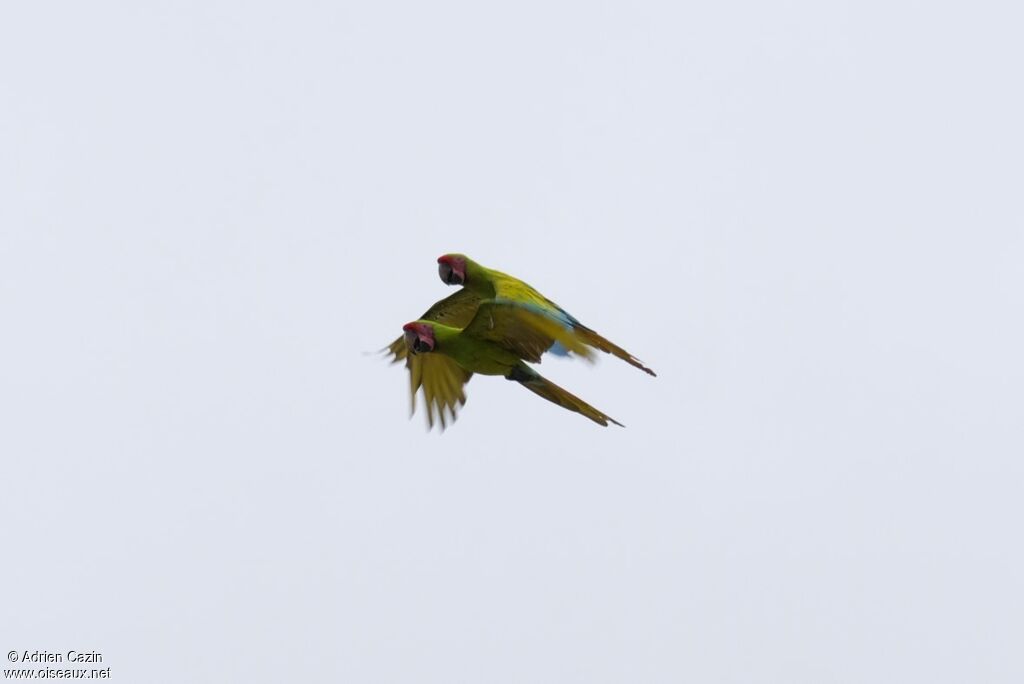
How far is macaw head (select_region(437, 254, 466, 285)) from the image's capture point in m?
26.1

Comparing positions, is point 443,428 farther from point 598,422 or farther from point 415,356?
point 598,422

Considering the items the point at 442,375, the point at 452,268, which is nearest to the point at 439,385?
the point at 442,375

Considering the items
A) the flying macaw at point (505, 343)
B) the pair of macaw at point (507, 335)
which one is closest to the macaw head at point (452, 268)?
the pair of macaw at point (507, 335)

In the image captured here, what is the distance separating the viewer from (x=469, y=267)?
2628cm

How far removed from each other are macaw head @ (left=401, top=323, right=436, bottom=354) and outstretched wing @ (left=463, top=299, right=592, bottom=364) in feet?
2.22

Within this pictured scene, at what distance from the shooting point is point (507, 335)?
24000 mm

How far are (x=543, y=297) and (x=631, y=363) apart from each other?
1.88 meters

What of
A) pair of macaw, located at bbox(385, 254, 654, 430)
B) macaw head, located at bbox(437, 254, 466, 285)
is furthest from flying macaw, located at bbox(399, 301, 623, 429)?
macaw head, located at bbox(437, 254, 466, 285)

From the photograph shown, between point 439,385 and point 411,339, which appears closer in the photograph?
point 411,339

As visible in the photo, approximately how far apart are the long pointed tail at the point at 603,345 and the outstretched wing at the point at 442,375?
3.76 m

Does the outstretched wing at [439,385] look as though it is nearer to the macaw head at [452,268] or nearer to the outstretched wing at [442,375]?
the outstretched wing at [442,375]

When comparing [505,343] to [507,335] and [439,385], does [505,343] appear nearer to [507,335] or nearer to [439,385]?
[507,335]

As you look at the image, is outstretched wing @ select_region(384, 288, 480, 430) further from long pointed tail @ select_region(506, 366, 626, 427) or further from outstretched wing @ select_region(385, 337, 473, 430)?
long pointed tail @ select_region(506, 366, 626, 427)

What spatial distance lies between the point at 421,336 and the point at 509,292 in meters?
1.60
